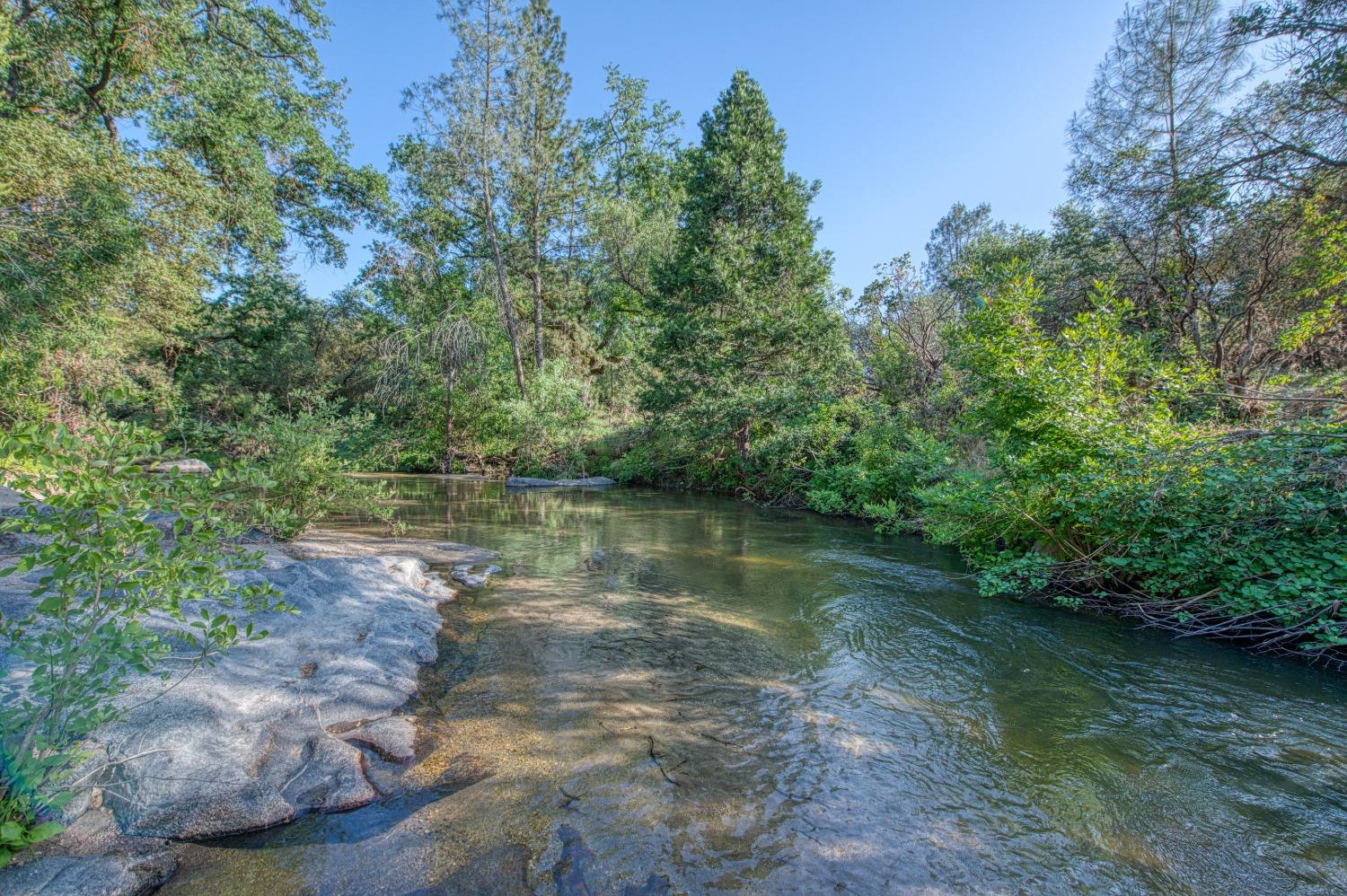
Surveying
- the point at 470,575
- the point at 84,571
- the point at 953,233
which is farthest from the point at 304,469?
the point at 953,233

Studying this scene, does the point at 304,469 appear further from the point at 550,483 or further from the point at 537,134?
the point at 537,134

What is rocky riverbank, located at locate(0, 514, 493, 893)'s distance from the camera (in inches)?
86.4

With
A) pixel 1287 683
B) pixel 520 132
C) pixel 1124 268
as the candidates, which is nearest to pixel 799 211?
pixel 1124 268

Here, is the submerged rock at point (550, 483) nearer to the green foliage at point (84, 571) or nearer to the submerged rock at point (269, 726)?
the submerged rock at point (269, 726)

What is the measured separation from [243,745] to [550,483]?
1780 cm

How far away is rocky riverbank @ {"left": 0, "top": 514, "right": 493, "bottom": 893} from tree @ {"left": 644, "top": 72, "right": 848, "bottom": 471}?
43.9 feet

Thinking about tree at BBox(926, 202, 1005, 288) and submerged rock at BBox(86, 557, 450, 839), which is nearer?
submerged rock at BBox(86, 557, 450, 839)

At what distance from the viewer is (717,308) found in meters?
17.6

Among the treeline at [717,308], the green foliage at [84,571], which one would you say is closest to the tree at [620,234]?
the treeline at [717,308]

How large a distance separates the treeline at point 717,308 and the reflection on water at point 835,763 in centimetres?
134

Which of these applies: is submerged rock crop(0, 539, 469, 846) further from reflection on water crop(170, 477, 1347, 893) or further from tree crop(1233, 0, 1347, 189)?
tree crop(1233, 0, 1347, 189)

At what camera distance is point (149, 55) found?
522 inches

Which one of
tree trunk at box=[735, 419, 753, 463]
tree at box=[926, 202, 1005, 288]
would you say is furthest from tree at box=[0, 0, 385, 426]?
tree at box=[926, 202, 1005, 288]

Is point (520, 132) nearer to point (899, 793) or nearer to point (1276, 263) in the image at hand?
point (1276, 263)
